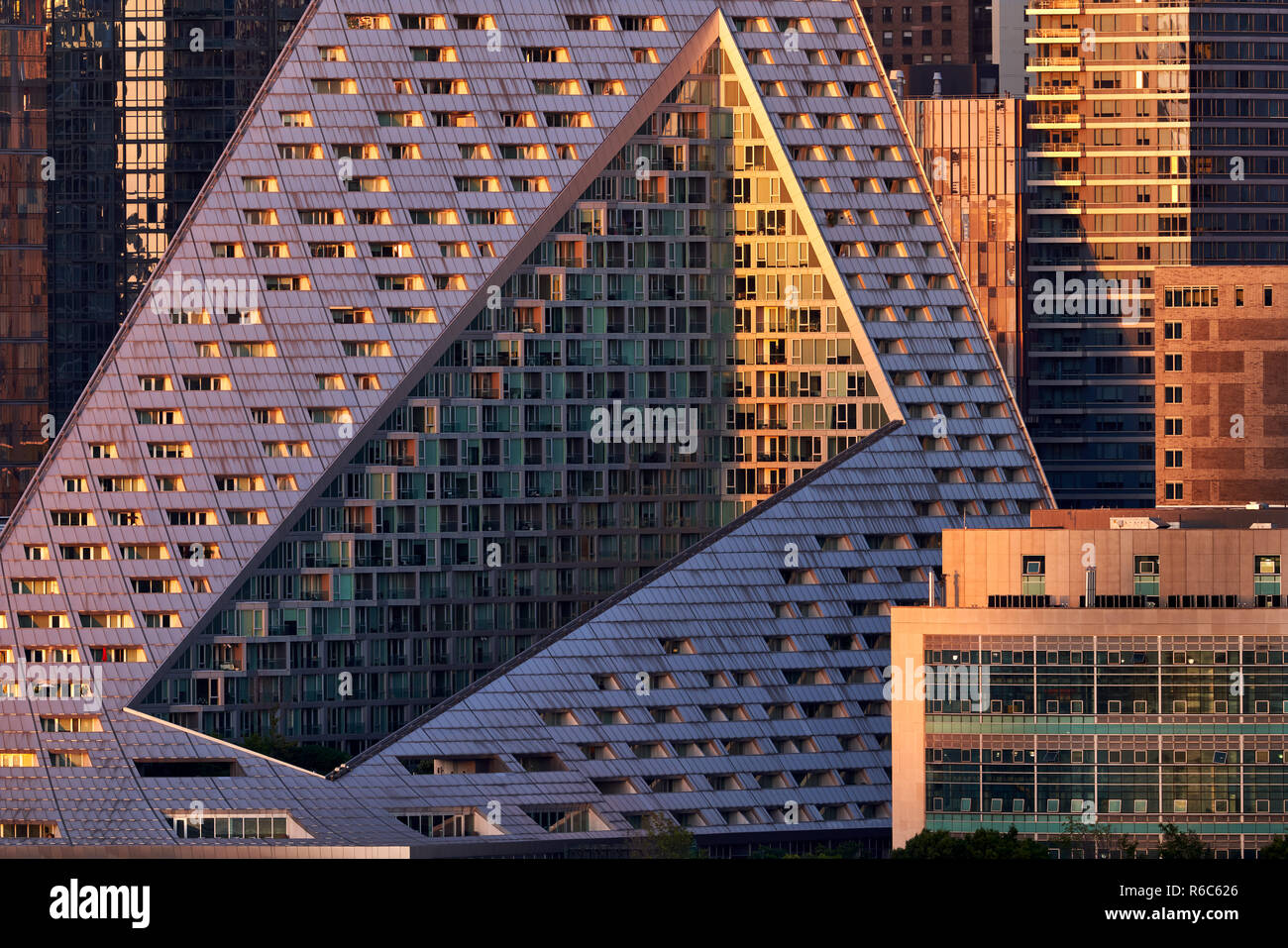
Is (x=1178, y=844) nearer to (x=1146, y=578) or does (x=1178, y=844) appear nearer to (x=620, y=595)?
(x=1146, y=578)

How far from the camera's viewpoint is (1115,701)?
13650 centimetres

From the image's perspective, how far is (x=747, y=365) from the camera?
18788 cm

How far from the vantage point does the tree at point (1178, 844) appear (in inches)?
5125

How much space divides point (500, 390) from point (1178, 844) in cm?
6382

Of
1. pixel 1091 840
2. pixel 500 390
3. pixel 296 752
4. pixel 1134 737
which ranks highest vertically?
pixel 500 390

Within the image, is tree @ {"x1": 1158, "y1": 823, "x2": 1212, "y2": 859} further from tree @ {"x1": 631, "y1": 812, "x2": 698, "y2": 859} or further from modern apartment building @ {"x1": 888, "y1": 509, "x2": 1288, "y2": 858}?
tree @ {"x1": 631, "y1": 812, "x2": 698, "y2": 859}

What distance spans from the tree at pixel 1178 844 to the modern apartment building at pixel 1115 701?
760mm

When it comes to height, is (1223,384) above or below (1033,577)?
above

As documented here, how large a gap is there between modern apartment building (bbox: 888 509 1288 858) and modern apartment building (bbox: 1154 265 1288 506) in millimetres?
25175

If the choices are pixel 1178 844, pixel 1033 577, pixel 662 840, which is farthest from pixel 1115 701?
pixel 662 840

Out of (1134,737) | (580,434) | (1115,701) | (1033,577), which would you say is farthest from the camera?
(580,434)

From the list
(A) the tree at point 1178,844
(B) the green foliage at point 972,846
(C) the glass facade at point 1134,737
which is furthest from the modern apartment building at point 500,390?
(A) the tree at point 1178,844

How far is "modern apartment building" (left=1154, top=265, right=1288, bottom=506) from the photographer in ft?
536
